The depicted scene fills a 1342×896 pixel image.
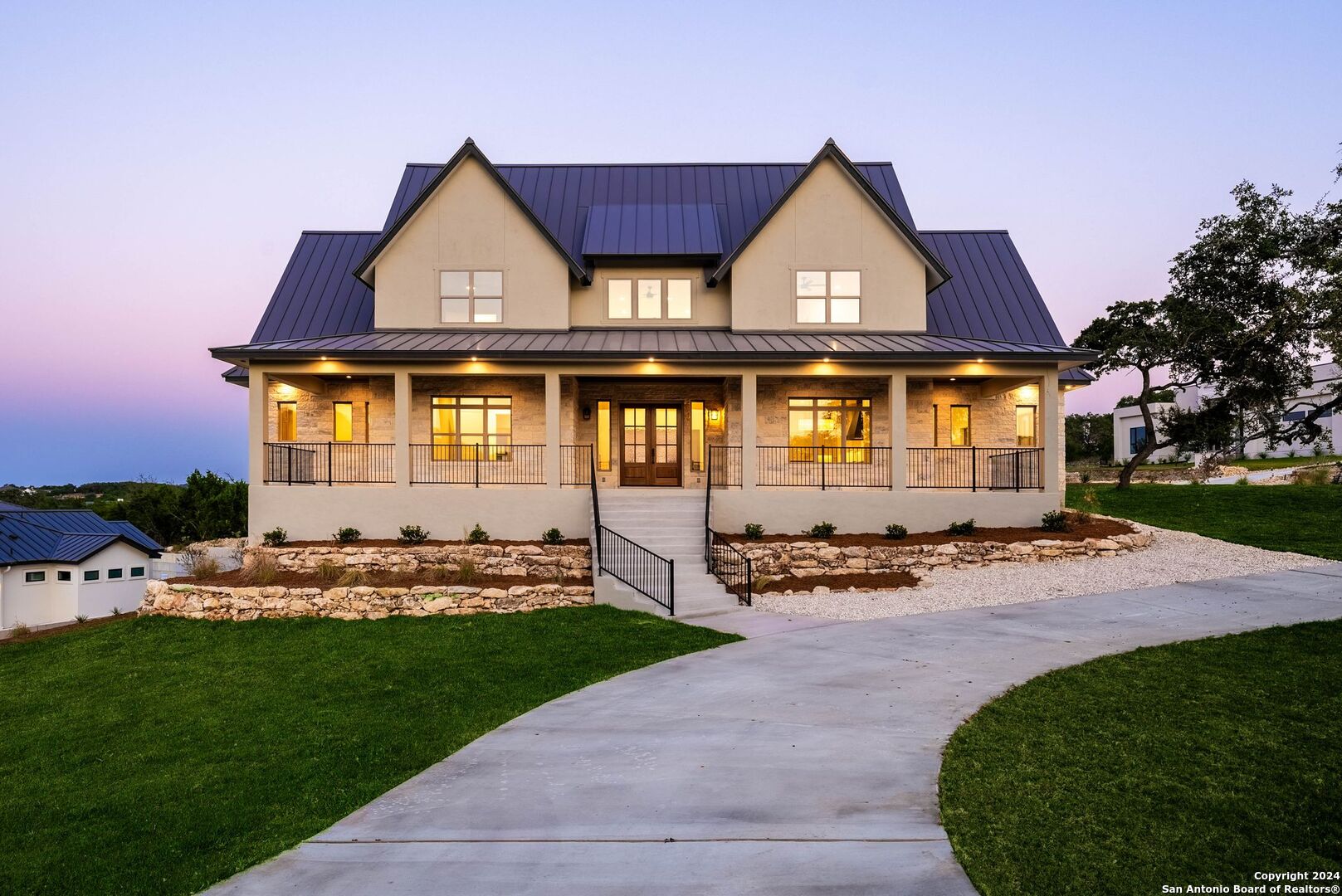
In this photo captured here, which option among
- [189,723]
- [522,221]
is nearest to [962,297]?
[522,221]

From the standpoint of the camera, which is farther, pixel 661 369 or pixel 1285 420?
pixel 1285 420

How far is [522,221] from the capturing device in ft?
66.3

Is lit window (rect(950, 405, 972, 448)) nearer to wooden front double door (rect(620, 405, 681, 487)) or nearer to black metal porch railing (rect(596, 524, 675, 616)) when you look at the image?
wooden front double door (rect(620, 405, 681, 487))

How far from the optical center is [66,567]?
32.3 metres

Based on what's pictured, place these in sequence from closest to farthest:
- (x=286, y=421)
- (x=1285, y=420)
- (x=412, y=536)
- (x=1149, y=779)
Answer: (x=1149, y=779) < (x=412, y=536) < (x=286, y=421) < (x=1285, y=420)

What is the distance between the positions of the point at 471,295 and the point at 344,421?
5.23 m

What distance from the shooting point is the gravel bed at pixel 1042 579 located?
13.1 metres

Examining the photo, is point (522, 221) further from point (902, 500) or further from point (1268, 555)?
point (1268, 555)

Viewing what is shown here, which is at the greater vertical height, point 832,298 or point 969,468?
point 832,298

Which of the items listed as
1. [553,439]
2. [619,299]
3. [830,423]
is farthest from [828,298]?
[553,439]

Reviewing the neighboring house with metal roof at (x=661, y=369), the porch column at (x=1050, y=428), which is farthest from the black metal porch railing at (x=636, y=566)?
the porch column at (x=1050, y=428)

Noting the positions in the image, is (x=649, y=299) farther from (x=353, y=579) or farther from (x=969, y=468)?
(x=353, y=579)

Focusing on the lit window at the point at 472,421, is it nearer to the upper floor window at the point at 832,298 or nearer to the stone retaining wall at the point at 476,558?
the stone retaining wall at the point at 476,558

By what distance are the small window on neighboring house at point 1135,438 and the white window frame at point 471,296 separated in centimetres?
4970
